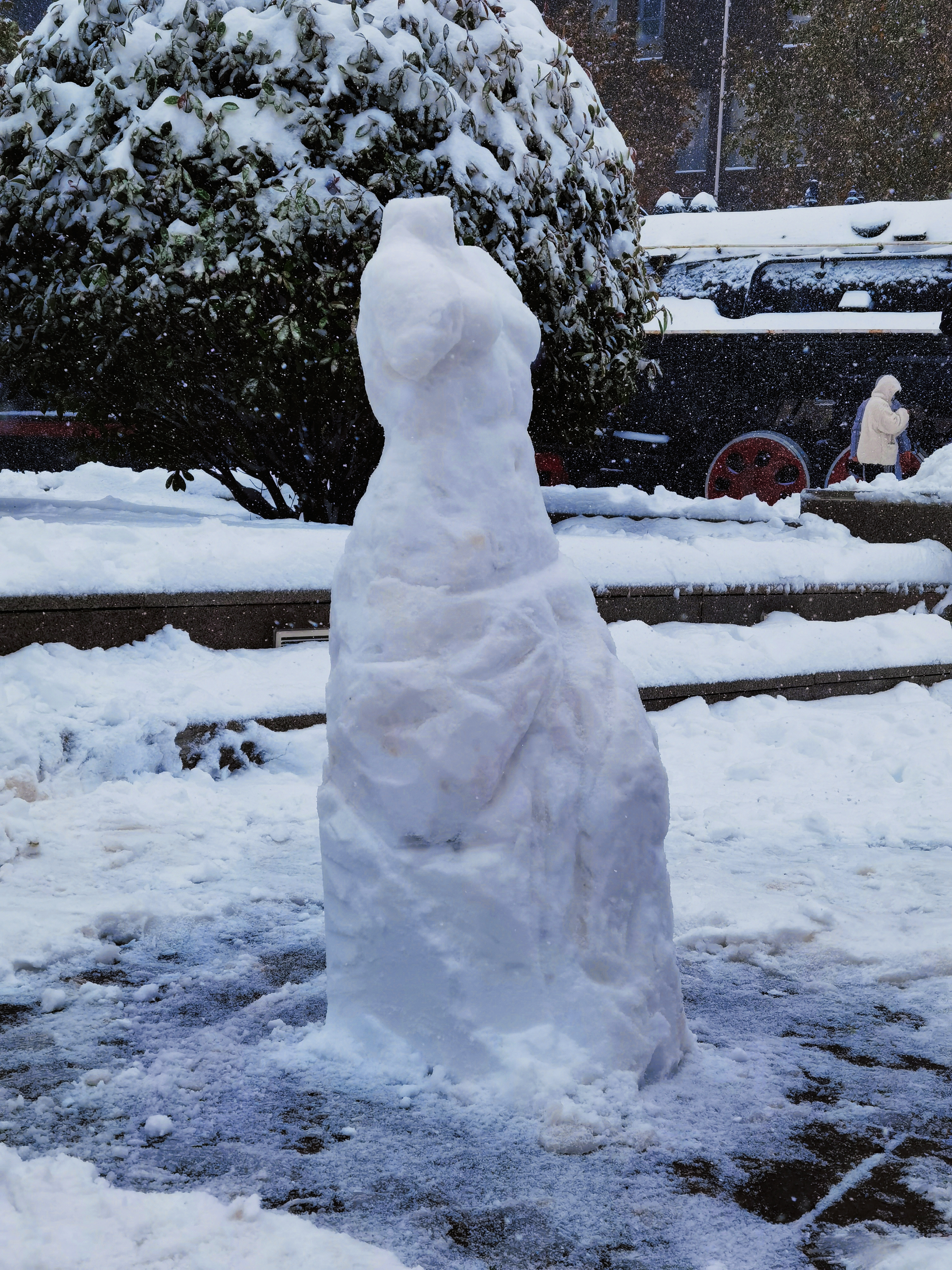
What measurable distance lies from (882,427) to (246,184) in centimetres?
736

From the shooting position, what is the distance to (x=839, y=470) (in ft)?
45.1

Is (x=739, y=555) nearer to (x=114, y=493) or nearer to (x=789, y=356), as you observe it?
(x=114, y=493)

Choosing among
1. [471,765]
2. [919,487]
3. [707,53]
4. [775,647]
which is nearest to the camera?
[471,765]

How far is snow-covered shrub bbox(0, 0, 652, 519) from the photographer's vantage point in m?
7.03

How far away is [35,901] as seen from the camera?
3988 mm

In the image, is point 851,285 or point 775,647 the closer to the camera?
point 775,647

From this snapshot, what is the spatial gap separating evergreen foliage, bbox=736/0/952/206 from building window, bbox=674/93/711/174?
9.93m

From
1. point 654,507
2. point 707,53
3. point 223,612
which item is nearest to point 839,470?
point 654,507

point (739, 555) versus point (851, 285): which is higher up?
point (851, 285)

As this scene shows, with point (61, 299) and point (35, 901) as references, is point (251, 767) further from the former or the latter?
point (61, 299)

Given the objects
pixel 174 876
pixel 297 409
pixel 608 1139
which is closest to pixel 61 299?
pixel 297 409

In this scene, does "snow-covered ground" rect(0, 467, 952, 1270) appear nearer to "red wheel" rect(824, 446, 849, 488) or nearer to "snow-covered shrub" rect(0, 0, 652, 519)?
"snow-covered shrub" rect(0, 0, 652, 519)

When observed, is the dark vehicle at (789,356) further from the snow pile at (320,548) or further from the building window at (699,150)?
the building window at (699,150)

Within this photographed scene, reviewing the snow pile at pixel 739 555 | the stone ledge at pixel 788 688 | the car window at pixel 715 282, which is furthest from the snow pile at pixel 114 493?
the car window at pixel 715 282
